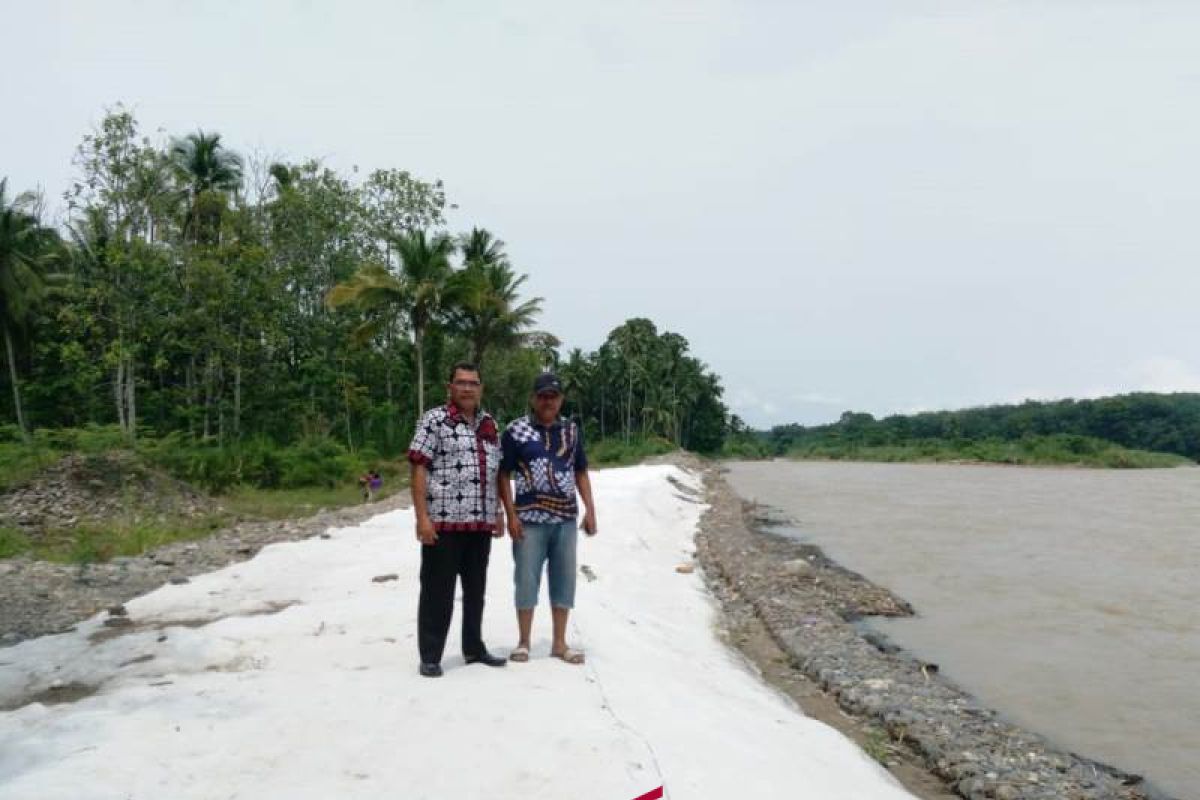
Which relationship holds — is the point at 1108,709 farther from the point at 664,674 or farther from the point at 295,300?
the point at 295,300

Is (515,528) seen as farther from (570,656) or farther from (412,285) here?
(412,285)

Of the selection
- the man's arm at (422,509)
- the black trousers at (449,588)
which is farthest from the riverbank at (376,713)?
the man's arm at (422,509)

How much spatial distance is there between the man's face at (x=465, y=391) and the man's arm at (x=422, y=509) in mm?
357

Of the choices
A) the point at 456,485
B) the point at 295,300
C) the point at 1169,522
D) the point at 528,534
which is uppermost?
the point at 295,300

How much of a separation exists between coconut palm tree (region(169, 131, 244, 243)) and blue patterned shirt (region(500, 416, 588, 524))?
2018cm

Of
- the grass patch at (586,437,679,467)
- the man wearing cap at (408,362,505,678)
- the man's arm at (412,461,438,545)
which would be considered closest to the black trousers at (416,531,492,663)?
the man wearing cap at (408,362,505,678)

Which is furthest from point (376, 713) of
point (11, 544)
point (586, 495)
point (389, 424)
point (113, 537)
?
point (389, 424)

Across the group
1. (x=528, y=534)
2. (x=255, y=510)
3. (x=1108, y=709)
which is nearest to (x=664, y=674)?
(x=528, y=534)

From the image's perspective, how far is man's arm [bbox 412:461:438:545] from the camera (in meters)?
3.87

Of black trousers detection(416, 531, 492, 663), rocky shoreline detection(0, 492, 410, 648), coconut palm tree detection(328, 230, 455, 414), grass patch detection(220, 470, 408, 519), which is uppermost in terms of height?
coconut palm tree detection(328, 230, 455, 414)

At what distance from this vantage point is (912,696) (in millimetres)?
5719

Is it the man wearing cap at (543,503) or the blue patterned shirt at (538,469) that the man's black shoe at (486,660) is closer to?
the man wearing cap at (543,503)

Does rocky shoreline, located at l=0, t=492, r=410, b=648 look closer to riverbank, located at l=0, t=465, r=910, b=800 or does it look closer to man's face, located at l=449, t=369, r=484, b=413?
riverbank, located at l=0, t=465, r=910, b=800

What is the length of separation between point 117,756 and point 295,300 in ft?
69.7
